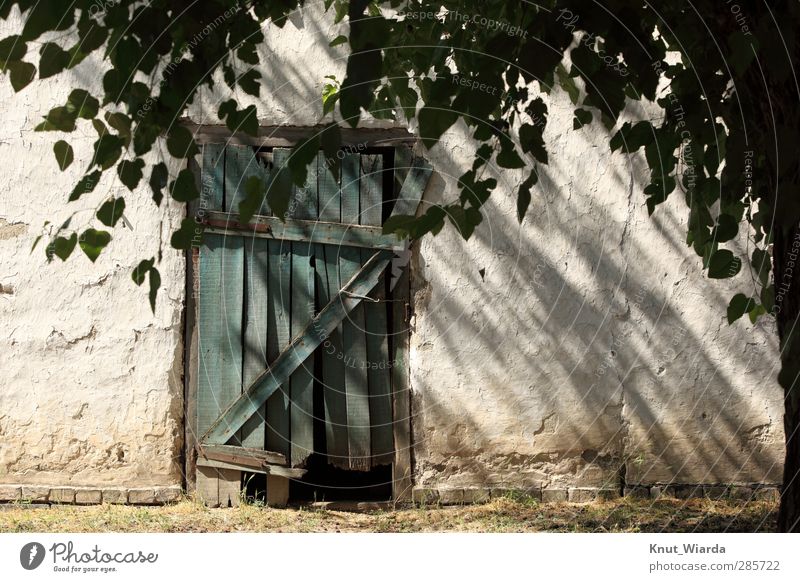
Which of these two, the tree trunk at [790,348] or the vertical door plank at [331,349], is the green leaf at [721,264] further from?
the vertical door plank at [331,349]

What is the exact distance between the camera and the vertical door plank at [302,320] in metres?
4.37

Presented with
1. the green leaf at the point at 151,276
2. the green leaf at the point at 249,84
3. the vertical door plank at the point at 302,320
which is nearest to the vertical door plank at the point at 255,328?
the vertical door plank at the point at 302,320

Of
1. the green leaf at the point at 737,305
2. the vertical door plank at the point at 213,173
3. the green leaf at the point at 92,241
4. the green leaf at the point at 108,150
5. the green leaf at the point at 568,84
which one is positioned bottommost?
the green leaf at the point at 737,305

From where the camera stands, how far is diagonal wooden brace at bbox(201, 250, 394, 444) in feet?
14.3

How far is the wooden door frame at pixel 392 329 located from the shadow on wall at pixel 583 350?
2.5 inches

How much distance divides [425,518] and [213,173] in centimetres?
191

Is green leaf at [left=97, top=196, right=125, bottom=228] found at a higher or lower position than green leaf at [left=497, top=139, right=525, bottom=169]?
lower

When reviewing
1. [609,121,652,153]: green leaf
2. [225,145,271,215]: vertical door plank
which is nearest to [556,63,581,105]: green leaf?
[609,121,652,153]: green leaf

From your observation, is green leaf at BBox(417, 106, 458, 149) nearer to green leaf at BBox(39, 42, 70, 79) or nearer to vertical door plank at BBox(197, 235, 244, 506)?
green leaf at BBox(39, 42, 70, 79)

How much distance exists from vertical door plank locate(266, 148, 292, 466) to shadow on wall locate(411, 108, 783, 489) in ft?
2.01

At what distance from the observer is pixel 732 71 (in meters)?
2.46

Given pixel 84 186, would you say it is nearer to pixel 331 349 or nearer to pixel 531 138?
pixel 531 138

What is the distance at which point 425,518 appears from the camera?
429cm
